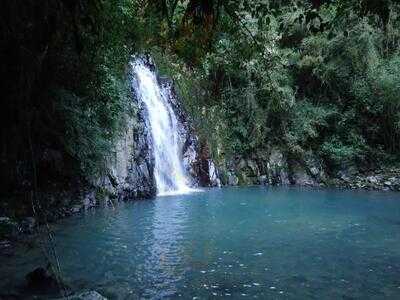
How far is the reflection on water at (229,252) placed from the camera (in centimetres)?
697

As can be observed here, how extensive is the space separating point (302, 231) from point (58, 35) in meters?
7.48

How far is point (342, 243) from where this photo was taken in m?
9.98

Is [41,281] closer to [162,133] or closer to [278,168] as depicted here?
[162,133]

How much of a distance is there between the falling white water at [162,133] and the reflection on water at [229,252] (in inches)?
125

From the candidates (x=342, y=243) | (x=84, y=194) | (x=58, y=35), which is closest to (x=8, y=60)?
(x=58, y=35)

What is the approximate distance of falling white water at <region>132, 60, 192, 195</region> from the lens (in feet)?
59.2

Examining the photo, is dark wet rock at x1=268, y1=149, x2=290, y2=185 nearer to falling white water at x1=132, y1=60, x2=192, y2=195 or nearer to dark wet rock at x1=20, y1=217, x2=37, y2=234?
falling white water at x1=132, y1=60, x2=192, y2=195

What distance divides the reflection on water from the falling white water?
10.4 ft

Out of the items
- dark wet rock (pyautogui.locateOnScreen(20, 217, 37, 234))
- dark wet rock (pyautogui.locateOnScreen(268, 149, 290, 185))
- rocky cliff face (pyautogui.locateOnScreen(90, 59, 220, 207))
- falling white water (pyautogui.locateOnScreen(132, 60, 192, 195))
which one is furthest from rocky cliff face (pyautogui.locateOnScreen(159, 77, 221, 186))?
dark wet rock (pyautogui.locateOnScreen(20, 217, 37, 234))

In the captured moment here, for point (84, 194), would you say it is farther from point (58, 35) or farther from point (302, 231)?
point (58, 35)

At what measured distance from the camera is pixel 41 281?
6.80 meters

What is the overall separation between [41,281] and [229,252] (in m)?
3.57

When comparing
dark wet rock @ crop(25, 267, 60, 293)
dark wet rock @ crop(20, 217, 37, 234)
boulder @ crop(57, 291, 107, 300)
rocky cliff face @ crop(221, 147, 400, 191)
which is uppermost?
rocky cliff face @ crop(221, 147, 400, 191)

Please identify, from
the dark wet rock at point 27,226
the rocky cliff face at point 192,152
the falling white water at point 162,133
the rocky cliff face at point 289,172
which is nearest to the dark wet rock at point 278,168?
the rocky cliff face at point 289,172
